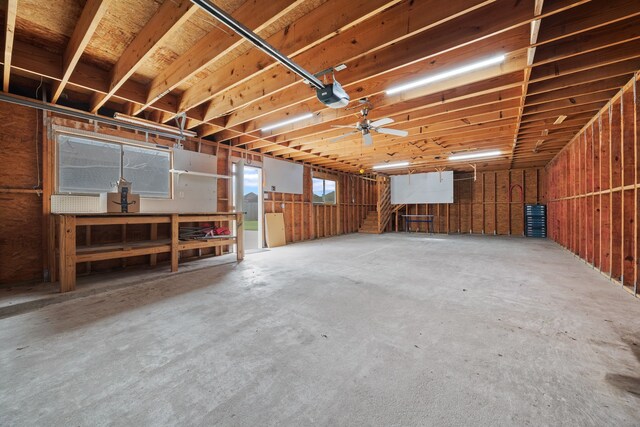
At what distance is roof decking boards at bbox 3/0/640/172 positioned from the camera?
2334 mm

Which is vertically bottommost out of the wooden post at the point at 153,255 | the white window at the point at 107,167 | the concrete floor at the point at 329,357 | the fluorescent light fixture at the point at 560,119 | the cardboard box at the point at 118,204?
the concrete floor at the point at 329,357

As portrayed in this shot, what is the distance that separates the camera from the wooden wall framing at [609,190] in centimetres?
325

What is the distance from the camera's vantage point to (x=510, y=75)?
3412mm

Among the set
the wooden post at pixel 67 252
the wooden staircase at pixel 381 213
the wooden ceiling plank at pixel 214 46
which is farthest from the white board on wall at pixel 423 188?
the wooden post at pixel 67 252

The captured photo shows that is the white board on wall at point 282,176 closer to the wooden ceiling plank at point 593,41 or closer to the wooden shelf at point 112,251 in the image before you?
the wooden shelf at point 112,251

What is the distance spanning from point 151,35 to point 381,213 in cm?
1061

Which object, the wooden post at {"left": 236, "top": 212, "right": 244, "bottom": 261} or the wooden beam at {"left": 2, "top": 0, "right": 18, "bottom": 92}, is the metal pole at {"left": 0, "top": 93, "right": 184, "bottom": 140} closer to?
the wooden beam at {"left": 2, "top": 0, "right": 18, "bottom": 92}

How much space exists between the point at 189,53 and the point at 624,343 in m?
5.32

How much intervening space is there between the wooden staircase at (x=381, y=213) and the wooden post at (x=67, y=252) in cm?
1027

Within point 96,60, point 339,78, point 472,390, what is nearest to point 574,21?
point 339,78

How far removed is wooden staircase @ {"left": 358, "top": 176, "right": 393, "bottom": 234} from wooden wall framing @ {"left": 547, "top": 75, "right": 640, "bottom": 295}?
21.6 feet

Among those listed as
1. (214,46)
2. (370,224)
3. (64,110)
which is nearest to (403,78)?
(214,46)

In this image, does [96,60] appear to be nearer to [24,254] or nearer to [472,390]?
[24,254]

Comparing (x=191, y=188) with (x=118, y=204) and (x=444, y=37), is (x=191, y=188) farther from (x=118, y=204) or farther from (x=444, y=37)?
(x=444, y=37)
